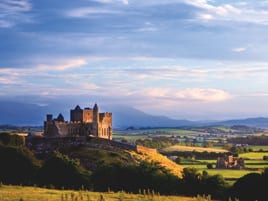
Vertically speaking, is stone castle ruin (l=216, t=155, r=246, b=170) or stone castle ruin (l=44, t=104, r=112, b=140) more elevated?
stone castle ruin (l=44, t=104, r=112, b=140)

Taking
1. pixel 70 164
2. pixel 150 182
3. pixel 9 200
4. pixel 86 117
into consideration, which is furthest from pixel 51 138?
pixel 9 200

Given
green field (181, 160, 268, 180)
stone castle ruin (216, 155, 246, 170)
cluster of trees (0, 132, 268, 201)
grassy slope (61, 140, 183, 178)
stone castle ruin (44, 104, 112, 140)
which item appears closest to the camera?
cluster of trees (0, 132, 268, 201)

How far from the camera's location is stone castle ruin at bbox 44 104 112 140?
362ft

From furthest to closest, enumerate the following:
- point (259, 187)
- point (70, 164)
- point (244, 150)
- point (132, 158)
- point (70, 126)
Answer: point (244, 150) → point (70, 126) → point (132, 158) → point (70, 164) → point (259, 187)

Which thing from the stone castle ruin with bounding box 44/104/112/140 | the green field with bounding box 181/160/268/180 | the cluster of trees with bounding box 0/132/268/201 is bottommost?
the green field with bounding box 181/160/268/180

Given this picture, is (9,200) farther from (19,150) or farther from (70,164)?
Answer: (19,150)

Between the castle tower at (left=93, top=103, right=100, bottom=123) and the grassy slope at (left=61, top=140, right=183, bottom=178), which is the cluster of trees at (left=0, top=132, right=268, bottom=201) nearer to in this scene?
the grassy slope at (left=61, top=140, right=183, bottom=178)

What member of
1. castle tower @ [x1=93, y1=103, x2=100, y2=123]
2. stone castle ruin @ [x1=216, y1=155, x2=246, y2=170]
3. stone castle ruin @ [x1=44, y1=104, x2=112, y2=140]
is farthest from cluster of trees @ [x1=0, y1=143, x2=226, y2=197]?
castle tower @ [x1=93, y1=103, x2=100, y2=123]

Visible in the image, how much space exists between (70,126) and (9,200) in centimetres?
8233

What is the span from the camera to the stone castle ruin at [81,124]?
362ft

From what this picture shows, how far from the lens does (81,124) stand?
11550 centimetres

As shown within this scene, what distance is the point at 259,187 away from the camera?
48.1m

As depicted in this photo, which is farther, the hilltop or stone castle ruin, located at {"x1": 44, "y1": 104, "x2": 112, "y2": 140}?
stone castle ruin, located at {"x1": 44, "y1": 104, "x2": 112, "y2": 140}

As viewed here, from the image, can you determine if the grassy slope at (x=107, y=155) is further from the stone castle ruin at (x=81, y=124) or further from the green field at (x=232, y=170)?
the stone castle ruin at (x=81, y=124)
